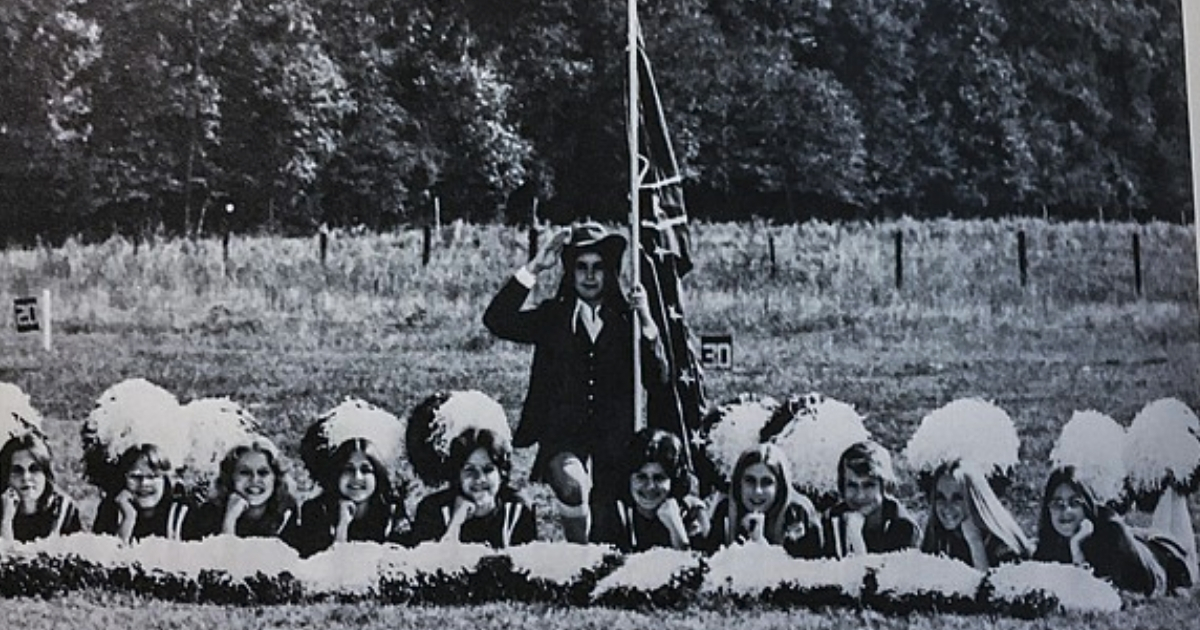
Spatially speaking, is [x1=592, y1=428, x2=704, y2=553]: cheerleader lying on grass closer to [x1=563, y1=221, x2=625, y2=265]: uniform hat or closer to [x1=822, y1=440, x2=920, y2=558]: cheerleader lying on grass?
[x1=822, y1=440, x2=920, y2=558]: cheerleader lying on grass

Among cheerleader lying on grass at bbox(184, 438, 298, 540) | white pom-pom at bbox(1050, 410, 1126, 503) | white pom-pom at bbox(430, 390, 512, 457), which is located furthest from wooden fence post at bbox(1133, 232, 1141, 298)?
cheerleader lying on grass at bbox(184, 438, 298, 540)

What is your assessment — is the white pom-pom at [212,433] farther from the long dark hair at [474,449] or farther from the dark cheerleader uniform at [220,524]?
the long dark hair at [474,449]

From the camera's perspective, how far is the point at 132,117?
284cm

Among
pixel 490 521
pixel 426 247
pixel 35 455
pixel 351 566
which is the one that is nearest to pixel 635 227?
pixel 426 247

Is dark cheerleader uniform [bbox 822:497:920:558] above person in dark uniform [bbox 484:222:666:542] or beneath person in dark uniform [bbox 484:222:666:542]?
beneath

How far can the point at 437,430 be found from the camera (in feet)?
9.18

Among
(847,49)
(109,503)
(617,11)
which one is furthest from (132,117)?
(847,49)

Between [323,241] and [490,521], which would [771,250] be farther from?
[323,241]

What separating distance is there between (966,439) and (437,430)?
43.1 inches

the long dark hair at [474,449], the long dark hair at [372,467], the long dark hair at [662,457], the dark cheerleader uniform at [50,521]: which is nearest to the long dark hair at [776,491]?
the long dark hair at [662,457]

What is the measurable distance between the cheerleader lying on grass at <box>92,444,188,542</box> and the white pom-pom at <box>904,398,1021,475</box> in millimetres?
A: 1510

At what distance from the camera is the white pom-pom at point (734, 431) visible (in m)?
2.83

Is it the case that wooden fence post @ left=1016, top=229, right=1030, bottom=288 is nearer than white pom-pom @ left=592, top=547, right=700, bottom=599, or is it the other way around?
white pom-pom @ left=592, top=547, right=700, bottom=599

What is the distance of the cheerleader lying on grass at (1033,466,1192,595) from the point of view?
2871 millimetres
